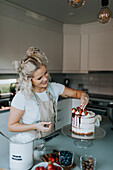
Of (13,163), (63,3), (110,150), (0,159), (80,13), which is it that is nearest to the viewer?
(13,163)

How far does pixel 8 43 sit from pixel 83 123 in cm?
186

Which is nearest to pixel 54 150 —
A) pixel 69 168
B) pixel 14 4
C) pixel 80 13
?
pixel 69 168

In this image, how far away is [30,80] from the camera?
1.32 meters

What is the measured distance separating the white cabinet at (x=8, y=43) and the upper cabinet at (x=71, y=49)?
1.28m

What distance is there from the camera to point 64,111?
338 cm

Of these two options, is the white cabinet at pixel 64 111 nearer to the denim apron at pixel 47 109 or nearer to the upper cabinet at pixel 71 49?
the upper cabinet at pixel 71 49

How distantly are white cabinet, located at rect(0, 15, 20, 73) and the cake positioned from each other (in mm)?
1605

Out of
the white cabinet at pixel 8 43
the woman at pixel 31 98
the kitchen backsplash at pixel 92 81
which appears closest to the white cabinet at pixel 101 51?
the kitchen backsplash at pixel 92 81

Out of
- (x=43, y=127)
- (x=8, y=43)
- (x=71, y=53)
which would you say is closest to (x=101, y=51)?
(x=71, y=53)

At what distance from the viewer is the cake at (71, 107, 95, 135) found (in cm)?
128

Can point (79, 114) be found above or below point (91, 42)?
below

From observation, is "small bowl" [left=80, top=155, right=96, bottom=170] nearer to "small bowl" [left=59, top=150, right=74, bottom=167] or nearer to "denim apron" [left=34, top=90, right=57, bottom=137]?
"small bowl" [left=59, top=150, right=74, bottom=167]

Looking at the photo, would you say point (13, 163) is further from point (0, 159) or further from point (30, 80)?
point (30, 80)

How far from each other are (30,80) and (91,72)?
95.8 inches
